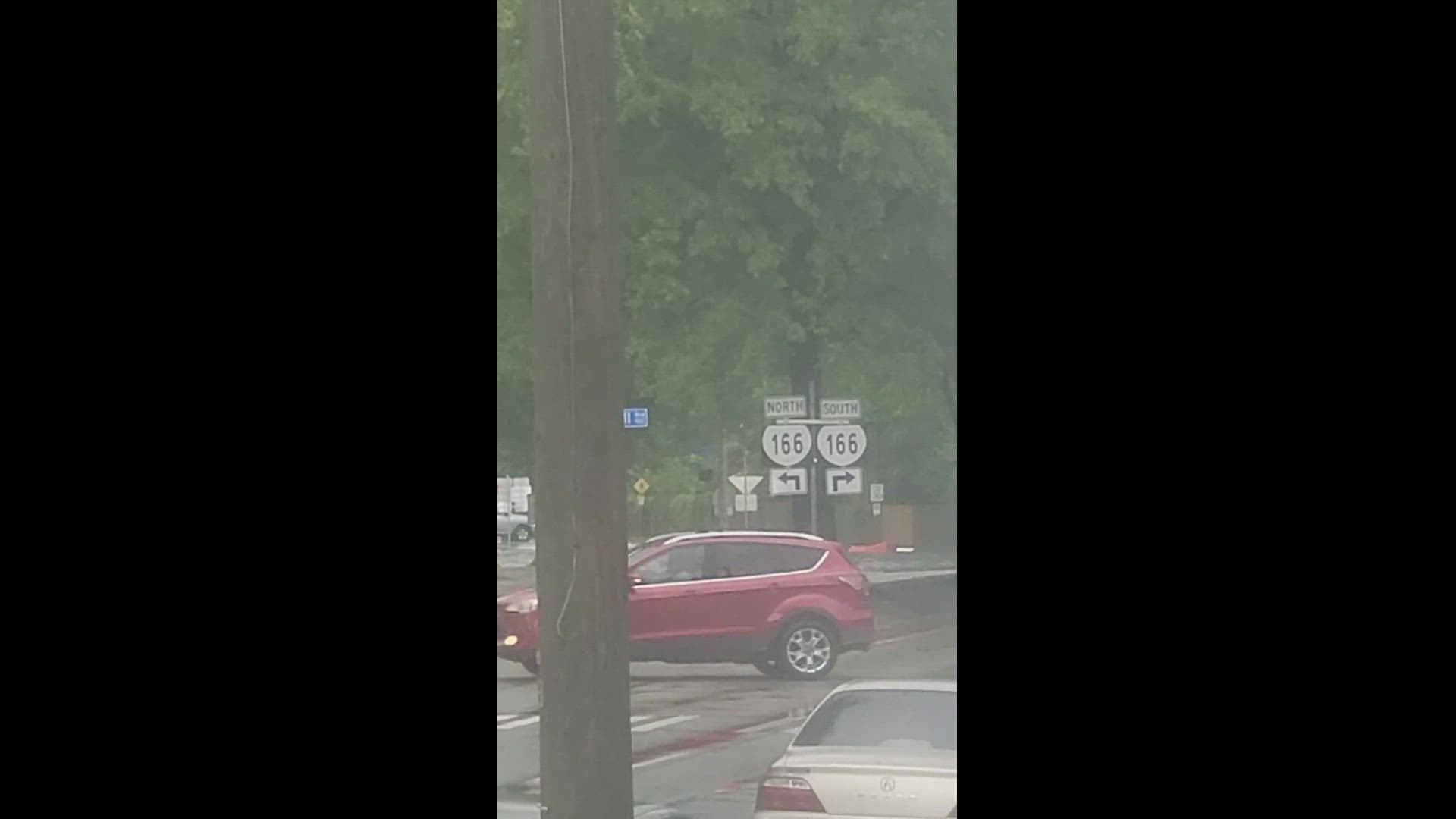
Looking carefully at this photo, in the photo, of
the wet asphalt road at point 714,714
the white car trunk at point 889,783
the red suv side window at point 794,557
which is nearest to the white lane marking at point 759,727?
the wet asphalt road at point 714,714

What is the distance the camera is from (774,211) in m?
2.09

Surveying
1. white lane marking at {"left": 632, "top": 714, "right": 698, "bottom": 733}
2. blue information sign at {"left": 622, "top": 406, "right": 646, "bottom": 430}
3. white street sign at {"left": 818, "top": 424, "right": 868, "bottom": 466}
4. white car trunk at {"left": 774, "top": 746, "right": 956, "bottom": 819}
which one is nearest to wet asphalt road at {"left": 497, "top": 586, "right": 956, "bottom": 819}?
white lane marking at {"left": 632, "top": 714, "right": 698, "bottom": 733}

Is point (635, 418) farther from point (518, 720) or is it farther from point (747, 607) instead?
point (518, 720)

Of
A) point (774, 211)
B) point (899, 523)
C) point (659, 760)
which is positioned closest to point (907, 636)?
point (899, 523)

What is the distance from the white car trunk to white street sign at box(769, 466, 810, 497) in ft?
1.19

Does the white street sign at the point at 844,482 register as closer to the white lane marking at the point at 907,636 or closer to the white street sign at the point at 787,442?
the white street sign at the point at 787,442

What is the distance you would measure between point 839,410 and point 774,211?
0.31 metres
